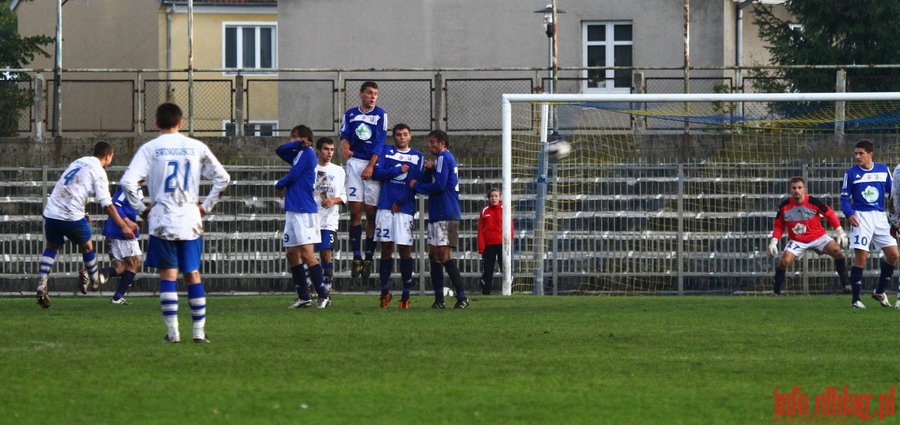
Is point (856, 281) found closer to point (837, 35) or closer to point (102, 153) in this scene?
point (102, 153)

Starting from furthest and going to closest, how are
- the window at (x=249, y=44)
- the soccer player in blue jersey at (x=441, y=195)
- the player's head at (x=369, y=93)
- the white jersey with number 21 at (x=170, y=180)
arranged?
1. the window at (x=249, y=44)
2. the player's head at (x=369, y=93)
3. the soccer player in blue jersey at (x=441, y=195)
4. the white jersey with number 21 at (x=170, y=180)

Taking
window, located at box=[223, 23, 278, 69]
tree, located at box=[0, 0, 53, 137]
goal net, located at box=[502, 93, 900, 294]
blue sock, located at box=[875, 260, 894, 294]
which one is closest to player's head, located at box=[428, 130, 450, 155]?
blue sock, located at box=[875, 260, 894, 294]

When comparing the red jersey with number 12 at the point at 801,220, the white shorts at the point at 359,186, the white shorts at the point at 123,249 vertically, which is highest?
the white shorts at the point at 359,186

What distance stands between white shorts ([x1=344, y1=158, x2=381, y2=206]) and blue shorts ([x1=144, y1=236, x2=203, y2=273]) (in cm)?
497

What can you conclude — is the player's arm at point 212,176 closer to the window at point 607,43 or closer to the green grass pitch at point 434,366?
the green grass pitch at point 434,366

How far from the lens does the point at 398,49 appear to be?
36625 mm

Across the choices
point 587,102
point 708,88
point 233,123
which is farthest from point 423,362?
point 708,88

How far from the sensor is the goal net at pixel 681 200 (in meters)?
22.7

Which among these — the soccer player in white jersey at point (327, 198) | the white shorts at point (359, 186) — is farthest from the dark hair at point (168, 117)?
the soccer player in white jersey at point (327, 198)

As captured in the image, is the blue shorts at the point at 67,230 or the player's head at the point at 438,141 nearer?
the player's head at the point at 438,141

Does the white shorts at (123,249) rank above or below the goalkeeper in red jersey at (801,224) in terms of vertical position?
below

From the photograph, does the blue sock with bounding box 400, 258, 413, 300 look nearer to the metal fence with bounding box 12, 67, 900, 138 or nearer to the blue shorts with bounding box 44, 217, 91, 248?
the blue shorts with bounding box 44, 217, 91, 248

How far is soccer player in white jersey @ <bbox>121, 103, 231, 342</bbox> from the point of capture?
33.0 feet

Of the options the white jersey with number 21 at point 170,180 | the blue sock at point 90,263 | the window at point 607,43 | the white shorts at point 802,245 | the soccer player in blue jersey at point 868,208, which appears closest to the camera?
the white jersey with number 21 at point 170,180
